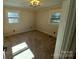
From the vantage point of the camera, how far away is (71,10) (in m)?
1.71

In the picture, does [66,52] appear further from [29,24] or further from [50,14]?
[29,24]

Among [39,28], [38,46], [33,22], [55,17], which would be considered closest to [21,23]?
[33,22]

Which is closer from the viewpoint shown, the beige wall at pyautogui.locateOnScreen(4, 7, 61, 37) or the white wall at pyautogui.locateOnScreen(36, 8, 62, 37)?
the beige wall at pyautogui.locateOnScreen(4, 7, 61, 37)

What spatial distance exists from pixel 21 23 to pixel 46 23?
186 centimetres

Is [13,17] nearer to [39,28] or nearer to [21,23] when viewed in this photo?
[21,23]

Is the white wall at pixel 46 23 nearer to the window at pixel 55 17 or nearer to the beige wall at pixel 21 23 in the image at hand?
the window at pixel 55 17

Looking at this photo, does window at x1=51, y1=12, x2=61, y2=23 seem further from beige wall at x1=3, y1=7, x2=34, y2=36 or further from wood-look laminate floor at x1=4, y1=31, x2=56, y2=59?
beige wall at x1=3, y1=7, x2=34, y2=36

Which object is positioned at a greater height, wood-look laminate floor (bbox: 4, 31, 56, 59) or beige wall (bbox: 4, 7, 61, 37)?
beige wall (bbox: 4, 7, 61, 37)

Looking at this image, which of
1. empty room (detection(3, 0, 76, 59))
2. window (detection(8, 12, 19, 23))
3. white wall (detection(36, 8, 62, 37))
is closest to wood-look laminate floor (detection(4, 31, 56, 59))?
empty room (detection(3, 0, 76, 59))

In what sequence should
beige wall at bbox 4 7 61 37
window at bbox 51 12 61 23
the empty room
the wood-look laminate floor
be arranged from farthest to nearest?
beige wall at bbox 4 7 61 37, window at bbox 51 12 61 23, the wood-look laminate floor, the empty room

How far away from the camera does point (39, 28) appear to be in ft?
24.3

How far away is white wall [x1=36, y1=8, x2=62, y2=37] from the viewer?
544cm

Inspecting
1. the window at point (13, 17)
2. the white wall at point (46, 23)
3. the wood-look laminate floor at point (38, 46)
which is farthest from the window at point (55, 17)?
the window at point (13, 17)

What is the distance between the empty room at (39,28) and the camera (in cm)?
188
